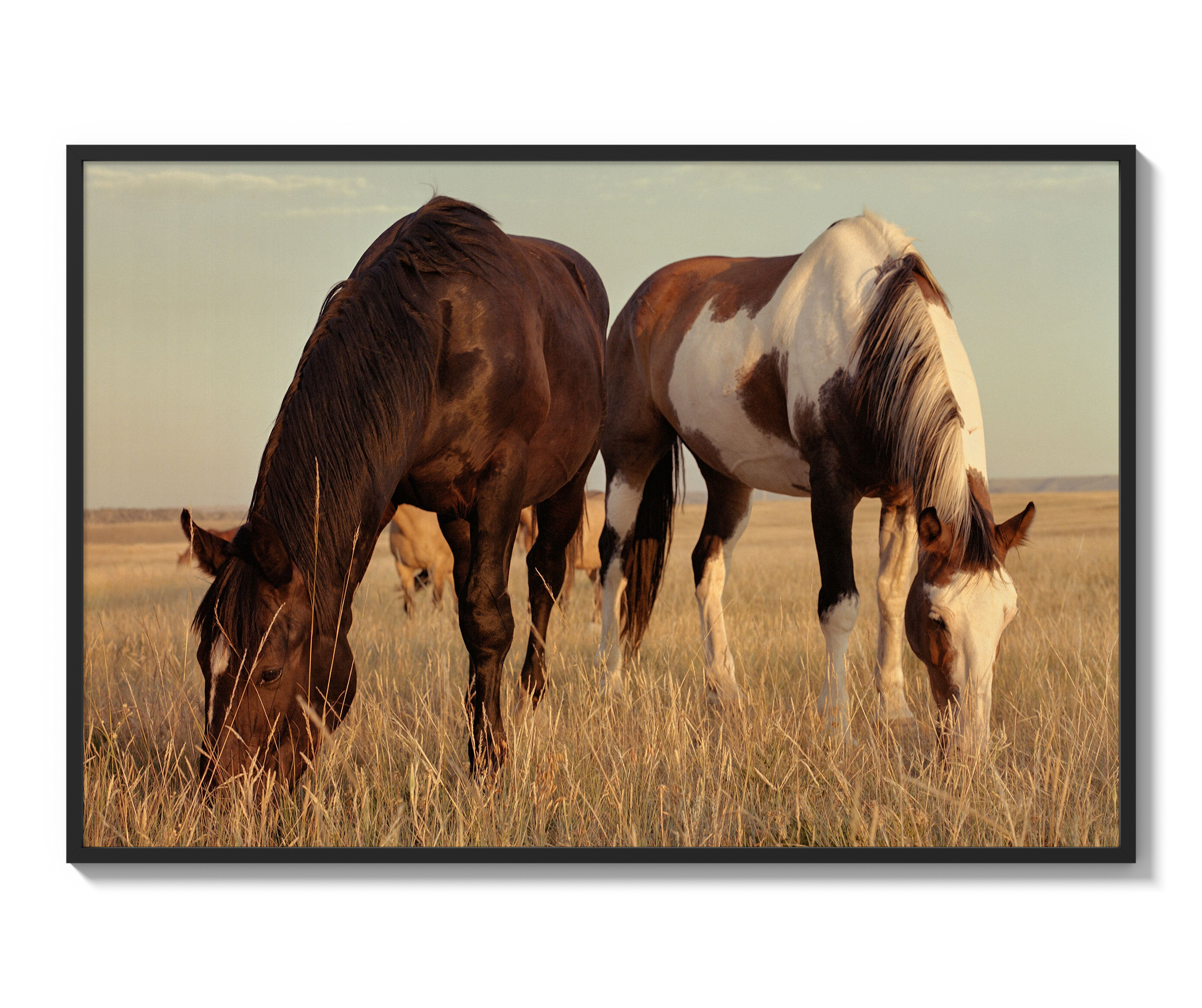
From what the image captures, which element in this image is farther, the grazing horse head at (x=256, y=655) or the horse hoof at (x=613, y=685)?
the horse hoof at (x=613, y=685)

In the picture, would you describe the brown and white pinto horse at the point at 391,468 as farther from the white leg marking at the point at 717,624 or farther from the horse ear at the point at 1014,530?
the horse ear at the point at 1014,530

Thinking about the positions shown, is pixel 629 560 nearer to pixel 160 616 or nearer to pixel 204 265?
pixel 160 616

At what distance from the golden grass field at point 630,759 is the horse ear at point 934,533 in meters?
0.46

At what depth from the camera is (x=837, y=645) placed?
4730 mm

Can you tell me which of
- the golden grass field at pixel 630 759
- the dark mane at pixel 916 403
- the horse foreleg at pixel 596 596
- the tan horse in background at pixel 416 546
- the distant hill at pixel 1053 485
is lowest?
the golden grass field at pixel 630 759

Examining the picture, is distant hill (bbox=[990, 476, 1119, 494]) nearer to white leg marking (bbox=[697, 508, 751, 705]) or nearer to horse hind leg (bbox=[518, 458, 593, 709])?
white leg marking (bbox=[697, 508, 751, 705])

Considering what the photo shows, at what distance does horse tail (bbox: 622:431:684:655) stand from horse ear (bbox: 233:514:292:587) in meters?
3.28

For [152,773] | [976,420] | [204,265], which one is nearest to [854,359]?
[976,420]

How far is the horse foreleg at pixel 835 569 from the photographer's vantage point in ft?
15.3

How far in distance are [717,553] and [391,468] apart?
9.55 feet

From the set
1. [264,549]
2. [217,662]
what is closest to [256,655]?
[217,662]

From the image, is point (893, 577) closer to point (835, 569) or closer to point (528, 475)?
point (835, 569)

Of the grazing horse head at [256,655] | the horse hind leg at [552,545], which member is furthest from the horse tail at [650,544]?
the grazing horse head at [256,655]

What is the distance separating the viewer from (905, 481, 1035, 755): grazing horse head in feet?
12.2
